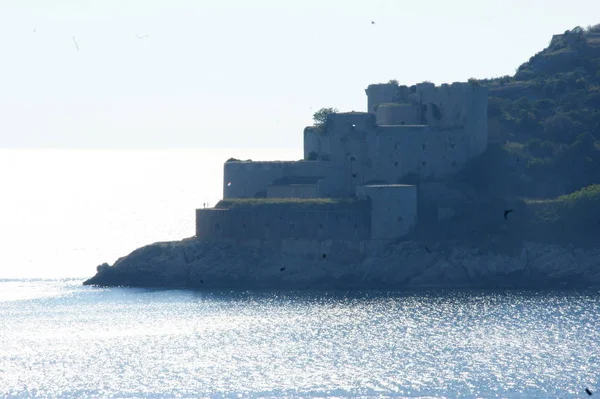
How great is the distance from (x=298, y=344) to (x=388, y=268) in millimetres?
17144

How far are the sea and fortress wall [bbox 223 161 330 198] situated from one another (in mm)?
10294

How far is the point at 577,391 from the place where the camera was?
6338 centimetres

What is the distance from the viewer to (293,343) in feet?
240

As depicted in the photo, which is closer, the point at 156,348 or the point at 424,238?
the point at 156,348

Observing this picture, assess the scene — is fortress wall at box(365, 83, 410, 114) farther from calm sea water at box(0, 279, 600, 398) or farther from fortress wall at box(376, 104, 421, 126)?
calm sea water at box(0, 279, 600, 398)

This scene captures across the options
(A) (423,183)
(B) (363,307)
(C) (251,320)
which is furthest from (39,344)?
(A) (423,183)

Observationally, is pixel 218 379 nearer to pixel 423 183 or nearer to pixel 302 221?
pixel 302 221

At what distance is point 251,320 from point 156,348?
724cm

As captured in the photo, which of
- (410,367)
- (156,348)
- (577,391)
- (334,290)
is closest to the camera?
(577,391)

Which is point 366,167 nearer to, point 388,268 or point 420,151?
point 420,151

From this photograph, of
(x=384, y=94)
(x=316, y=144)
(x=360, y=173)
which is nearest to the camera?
(x=360, y=173)

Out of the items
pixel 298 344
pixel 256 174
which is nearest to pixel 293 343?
pixel 298 344

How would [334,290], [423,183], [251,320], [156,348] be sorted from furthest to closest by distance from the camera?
[423,183], [334,290], [251,320], [156,348]

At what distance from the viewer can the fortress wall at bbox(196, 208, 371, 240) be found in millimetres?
90812
